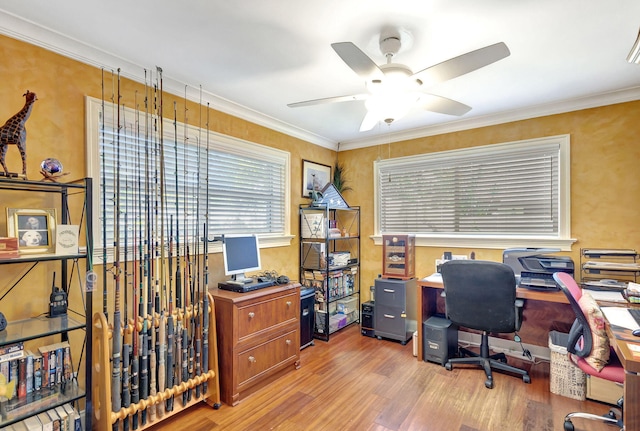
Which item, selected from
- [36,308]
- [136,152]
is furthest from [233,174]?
[36,308]

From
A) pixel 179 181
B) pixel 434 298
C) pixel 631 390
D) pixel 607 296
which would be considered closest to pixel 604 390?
pixel 607 296

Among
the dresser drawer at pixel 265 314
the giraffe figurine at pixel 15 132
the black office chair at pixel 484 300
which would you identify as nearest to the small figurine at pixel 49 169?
the giraffe figurine at pixel 15 132

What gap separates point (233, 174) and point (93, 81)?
1.26 metres

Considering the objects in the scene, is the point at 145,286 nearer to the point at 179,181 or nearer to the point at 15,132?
the point at 179,181

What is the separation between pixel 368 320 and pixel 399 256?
0.81m

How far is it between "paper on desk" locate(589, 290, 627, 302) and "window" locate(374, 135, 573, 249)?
556 mm

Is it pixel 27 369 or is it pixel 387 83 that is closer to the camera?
pixel 27 369

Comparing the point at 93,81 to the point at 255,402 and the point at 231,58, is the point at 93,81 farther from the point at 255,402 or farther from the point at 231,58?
the point at 255,402

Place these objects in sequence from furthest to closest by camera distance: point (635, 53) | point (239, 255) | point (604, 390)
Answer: point (239, 255), point (604, 390), point (635, 53)

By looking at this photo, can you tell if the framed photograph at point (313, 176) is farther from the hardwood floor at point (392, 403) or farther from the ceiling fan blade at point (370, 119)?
the hardwood floor at point (392, 403)

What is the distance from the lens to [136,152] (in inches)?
91.0

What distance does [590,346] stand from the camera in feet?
6.06

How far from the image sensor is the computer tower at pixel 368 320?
361 cm

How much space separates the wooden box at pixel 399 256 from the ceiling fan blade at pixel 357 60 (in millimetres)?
2197
